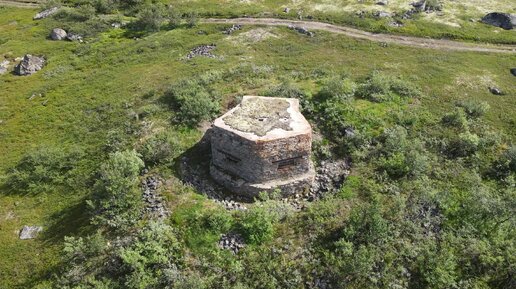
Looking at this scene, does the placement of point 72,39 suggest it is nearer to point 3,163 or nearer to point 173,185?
point 3,163

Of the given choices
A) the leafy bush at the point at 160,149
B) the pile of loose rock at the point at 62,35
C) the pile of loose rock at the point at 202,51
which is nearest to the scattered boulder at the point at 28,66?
the pile of loose rock at the point at 62,35

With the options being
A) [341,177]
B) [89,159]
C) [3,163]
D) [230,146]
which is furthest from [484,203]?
[3,163]

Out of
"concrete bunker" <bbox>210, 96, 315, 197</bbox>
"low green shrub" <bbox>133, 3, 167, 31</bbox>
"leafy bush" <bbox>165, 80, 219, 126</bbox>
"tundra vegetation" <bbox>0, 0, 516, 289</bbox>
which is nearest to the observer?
"tundra vegetation" <bbox>0, 0, 516, 289</bbox>

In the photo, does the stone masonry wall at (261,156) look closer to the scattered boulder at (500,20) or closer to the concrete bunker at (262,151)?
the concrete bunker at (262,151)

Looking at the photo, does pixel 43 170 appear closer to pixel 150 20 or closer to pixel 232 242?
pixel 232 242

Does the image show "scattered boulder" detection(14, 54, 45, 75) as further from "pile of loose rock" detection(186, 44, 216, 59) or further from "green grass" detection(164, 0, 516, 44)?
"green grass" detection(164, 0, 516, 44)

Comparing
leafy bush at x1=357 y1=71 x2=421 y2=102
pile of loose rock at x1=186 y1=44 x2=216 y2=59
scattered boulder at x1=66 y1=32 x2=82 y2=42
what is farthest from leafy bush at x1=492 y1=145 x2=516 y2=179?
scattered boulder at x1=66 y1=32 x2=82 y2=42
